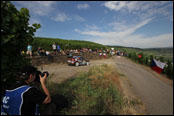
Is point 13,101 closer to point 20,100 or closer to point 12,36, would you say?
point 20,100

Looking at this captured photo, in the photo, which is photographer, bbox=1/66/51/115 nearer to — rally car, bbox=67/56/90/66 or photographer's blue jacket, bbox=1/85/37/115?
photographer's blue jacket, bbox=1/85/37/115

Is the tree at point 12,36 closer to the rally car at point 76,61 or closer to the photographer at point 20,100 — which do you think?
the photographer at point 20,100

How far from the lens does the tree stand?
6.40 feet

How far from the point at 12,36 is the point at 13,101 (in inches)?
52.2

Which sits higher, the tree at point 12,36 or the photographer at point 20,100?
the tree at point 12,36

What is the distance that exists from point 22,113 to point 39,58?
1166 cm

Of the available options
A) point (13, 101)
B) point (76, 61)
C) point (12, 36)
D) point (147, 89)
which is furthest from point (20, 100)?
point (76, 61)

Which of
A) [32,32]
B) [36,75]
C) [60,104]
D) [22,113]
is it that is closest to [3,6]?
[32,32]

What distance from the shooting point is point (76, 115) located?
11.7 ft

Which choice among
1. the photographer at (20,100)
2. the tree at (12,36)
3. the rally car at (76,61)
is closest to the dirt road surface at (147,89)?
the tree at (12,36)

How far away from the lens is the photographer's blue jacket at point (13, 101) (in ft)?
Result: 5.27

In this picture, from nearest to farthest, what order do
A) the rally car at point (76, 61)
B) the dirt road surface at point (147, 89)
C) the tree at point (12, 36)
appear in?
the tree at point (12, 36)
the dirt road surface at point (147, 89)
the rally car at point (76, 61)

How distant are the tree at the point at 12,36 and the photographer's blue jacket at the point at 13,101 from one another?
66cm

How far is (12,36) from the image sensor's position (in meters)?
1.97
